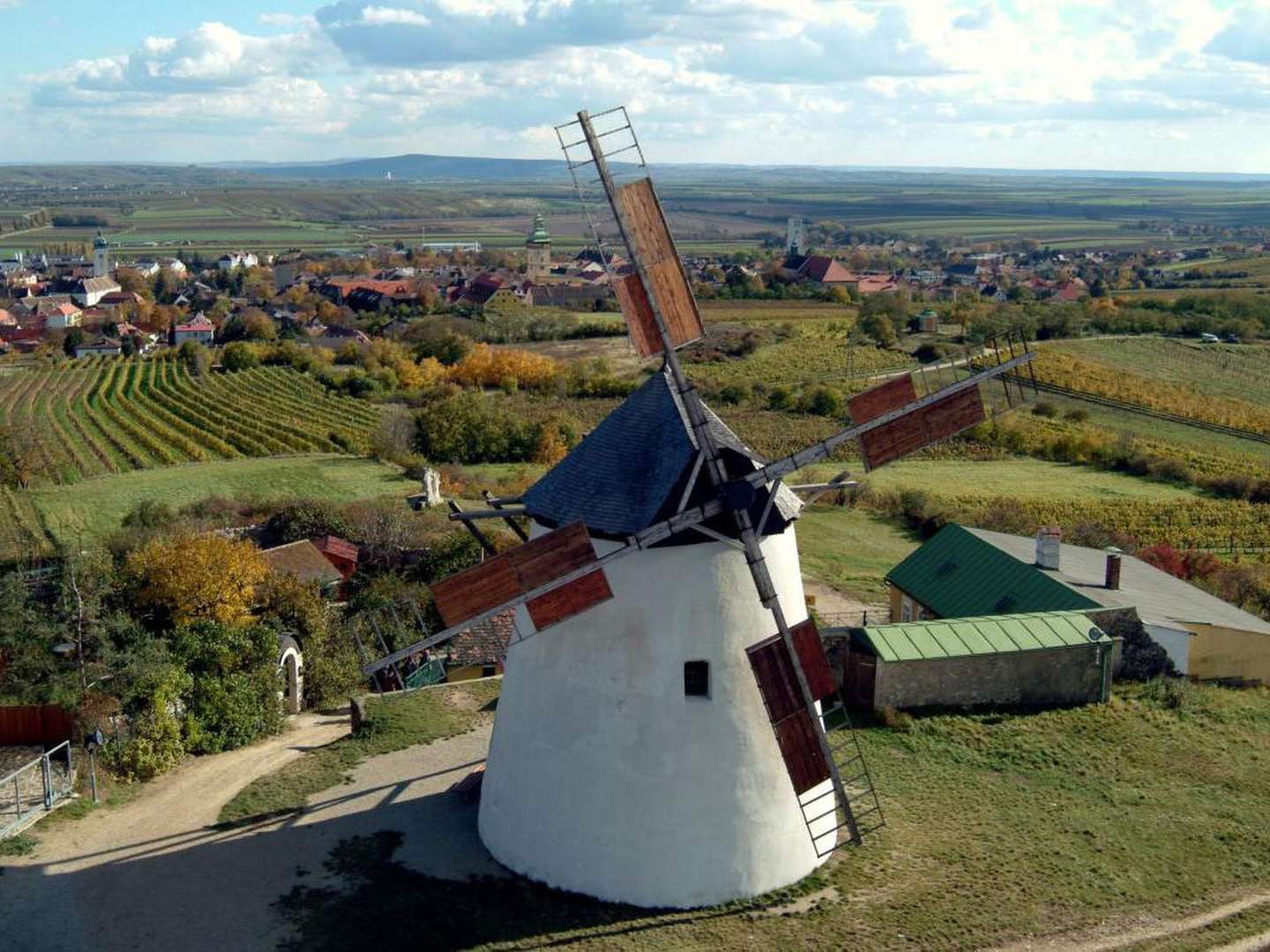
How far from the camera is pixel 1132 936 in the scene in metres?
14.0

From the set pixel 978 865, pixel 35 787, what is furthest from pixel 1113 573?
pixel 35 787

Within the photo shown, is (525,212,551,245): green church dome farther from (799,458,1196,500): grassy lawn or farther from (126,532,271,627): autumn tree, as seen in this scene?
(126,532,271,627): autumn tree

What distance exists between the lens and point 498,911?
46.4 ft

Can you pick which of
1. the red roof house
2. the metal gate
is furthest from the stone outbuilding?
→ the red roof house

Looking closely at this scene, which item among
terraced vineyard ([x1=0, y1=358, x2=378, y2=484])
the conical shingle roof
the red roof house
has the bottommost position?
terraced vineyard ([x1=0, y1=358, x2=378, y2=484])

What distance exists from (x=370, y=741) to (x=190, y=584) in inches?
230

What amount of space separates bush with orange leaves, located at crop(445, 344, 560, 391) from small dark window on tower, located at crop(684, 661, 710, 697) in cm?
5407

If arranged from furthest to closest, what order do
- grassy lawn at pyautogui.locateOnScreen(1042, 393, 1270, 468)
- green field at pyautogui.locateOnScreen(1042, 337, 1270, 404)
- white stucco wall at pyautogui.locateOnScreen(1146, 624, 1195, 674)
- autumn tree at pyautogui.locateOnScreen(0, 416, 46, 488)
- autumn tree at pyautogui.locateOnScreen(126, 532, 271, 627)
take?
green field at pyautogui.locateOnScreen(1042, 337, 1270, 404) < grassy lawn at pyautogui.locateOnScreen(1042, 393, 1270, 468) < autumn tree at pyautogui.locateOnScreen(0, 416, 46, 488) < autumn tree at pyautogui.locateOnScreen(126, 532, 271, 627) < white stucco wall at pyautogui.locateOnScreen(1146, 624, 1195, 674)

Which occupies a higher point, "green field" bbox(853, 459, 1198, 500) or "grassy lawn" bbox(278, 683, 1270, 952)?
"grassy lawn" bbox(278, 683, 1270, 952)

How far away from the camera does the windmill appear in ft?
44.3

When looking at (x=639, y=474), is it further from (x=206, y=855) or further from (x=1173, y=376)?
(x=1173, y=376)

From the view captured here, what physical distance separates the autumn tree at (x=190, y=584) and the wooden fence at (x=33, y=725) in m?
4.49

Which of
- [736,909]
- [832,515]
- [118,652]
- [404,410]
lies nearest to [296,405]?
[404,410]

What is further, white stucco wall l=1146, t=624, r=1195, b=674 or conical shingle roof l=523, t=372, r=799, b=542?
white stucco wall l=1146, t=624, r=1195, b=674
